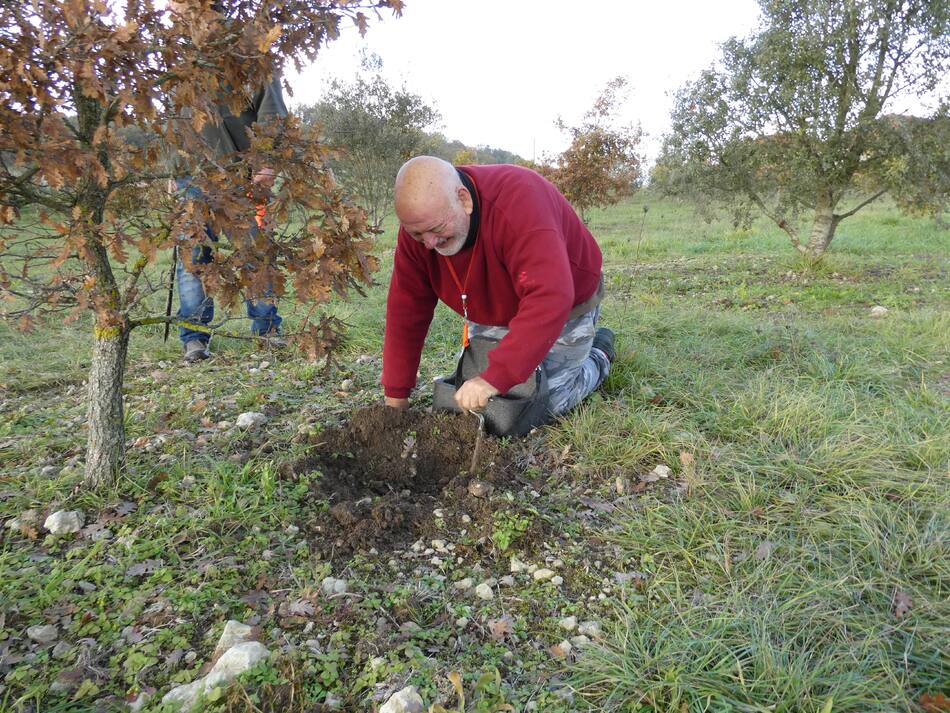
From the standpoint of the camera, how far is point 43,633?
72.8 inches

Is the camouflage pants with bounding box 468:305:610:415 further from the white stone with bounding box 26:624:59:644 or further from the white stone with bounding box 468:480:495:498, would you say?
the white stone with bounding box 26:624:59:644

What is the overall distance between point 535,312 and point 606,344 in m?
1.43

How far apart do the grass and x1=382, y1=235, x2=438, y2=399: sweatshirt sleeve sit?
0.53 metres

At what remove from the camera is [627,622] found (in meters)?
1.89

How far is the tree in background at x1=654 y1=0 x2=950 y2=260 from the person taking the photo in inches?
295

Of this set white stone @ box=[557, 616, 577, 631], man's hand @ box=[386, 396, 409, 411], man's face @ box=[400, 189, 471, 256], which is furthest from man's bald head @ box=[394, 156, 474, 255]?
white stone @ box=[557, 616, 577, 631]

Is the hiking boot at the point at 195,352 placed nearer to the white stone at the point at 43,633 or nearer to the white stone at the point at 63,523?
the white stone at the point at 63,523

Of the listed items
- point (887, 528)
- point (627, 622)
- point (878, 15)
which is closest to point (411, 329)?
point (627, 622)

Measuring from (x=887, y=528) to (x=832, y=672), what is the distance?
87cm

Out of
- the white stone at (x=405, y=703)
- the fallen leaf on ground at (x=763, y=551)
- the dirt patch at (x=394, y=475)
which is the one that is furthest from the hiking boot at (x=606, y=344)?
the white stone at (x=405, y=703)

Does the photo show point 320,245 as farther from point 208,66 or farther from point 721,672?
point 721,672

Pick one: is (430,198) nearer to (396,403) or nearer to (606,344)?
(396,403)

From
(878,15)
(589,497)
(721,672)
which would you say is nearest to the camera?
(721,672)

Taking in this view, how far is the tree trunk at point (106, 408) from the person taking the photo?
2439 millimetres
